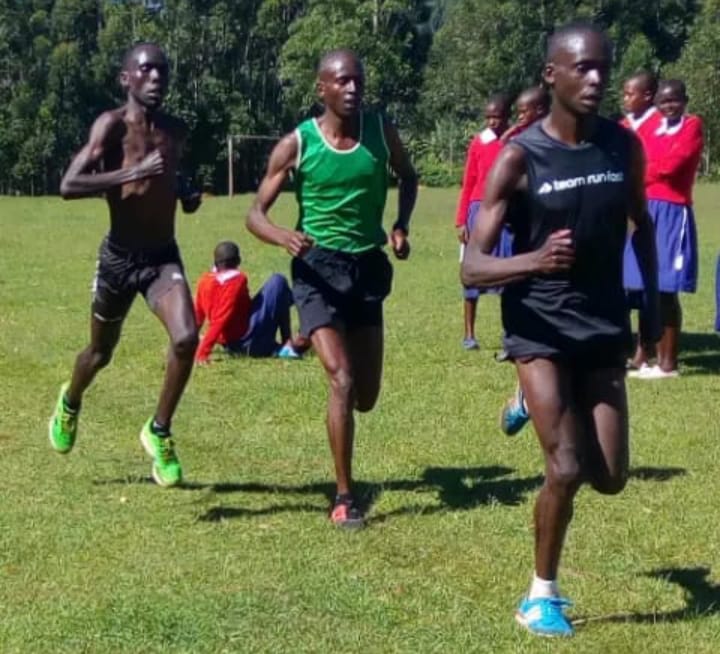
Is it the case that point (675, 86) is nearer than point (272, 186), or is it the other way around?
point (272, 186)

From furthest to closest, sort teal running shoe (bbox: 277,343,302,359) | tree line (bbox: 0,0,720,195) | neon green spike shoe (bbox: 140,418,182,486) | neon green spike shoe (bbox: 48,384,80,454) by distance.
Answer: tree line (bbox: 0,0,720,195)
teal running shoe (bbox: 277,343,302,359)
neon green spike shoe (bbox: 48,384,80,454)
neon green spike shoe (bbox: 140,418,182,486)

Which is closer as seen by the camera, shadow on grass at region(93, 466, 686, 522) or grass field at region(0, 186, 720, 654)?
grass field at region(0, 186, 720, 654)

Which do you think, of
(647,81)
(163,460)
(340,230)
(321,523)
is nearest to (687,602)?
(321,523)

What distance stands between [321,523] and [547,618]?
6.02ft

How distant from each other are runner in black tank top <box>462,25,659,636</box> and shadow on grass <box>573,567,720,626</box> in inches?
11.5

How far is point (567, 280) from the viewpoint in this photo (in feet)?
18.4

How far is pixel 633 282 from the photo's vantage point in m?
11.3

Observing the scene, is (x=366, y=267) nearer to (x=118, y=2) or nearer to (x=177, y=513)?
(x=177, y=513)

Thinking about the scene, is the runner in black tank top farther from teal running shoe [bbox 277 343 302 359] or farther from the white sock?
teal running shoe [bbox 277 343 302 359]

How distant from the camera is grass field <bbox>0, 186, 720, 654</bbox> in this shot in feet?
19.0

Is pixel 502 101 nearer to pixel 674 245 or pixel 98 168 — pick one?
pixel 674 245

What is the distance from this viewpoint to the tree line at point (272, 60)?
196 ft

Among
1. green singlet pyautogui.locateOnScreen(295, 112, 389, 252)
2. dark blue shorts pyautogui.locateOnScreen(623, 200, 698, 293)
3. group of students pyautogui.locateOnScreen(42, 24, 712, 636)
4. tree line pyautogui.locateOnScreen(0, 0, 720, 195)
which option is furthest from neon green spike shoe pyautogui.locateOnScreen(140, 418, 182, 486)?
tree line pyautogui.locateOnScreen(0, 0, 720, 195)

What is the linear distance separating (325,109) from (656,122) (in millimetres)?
4557
